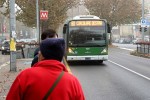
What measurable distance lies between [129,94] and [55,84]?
330 inches

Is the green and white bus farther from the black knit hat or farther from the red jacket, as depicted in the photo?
the red jacket

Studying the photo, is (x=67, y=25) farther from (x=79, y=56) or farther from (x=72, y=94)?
(x=72, y=94)

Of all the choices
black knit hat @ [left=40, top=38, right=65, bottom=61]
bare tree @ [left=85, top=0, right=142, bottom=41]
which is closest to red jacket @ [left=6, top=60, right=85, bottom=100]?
black knit hat @ [left=40, top=38, right=65, bottom=61]

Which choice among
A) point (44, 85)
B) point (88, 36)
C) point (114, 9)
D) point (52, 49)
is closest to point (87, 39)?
point (88, 36)

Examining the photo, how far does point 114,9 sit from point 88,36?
4525 centimetres

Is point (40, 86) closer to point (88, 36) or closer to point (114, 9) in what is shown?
point (88, 36)

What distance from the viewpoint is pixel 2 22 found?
100 m

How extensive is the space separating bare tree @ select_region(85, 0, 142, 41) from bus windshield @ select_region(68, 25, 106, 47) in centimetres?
4381

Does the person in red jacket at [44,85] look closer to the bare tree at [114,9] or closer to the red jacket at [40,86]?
the red jacket at [40,86]

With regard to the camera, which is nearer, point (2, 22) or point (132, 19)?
point (132, 19)

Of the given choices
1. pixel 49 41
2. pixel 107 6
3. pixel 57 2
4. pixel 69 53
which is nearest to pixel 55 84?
pixel 49 41

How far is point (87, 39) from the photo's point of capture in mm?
23828

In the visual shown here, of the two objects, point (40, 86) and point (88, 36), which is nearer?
point (40, 86)

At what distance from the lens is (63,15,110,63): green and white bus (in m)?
23.7
